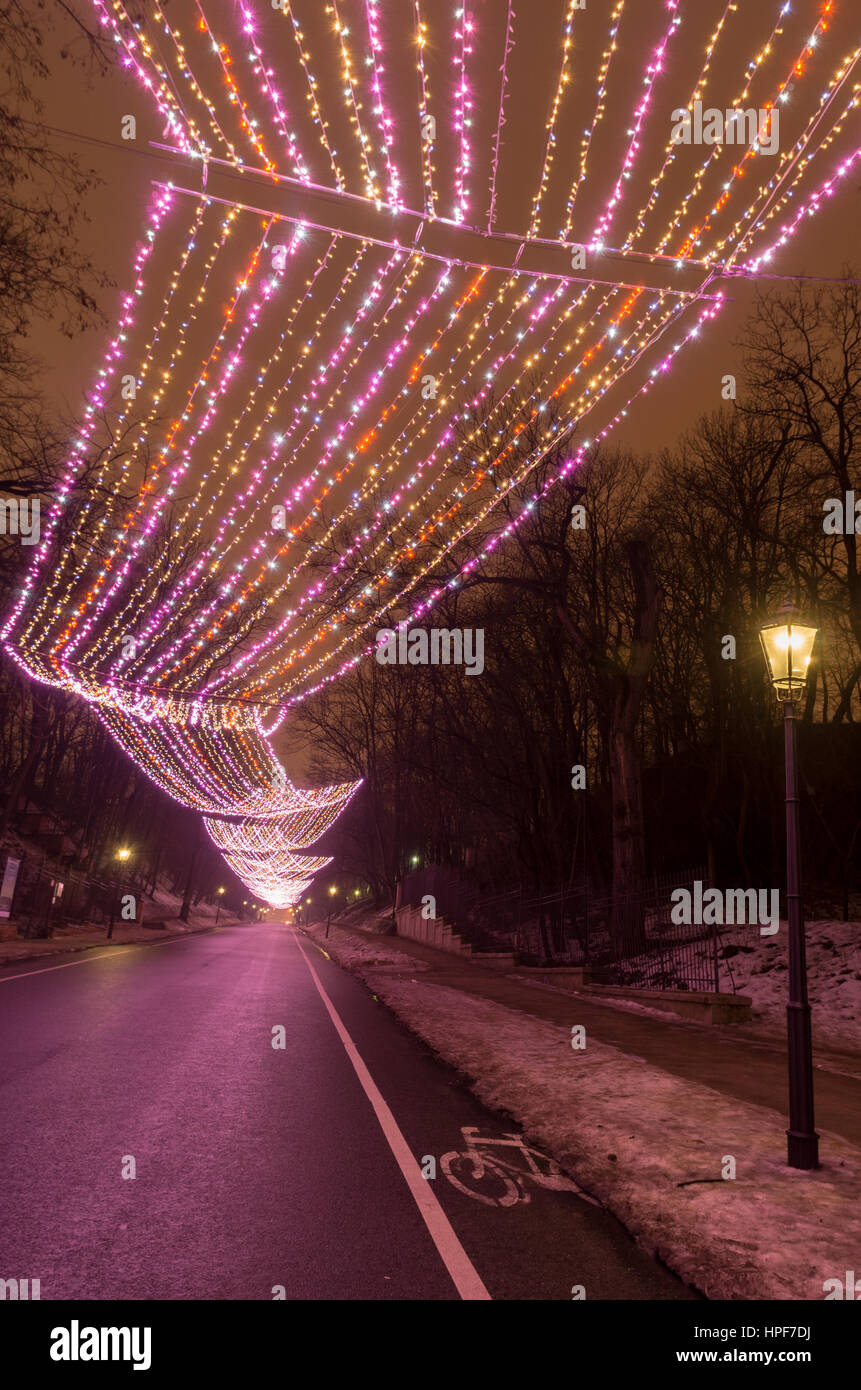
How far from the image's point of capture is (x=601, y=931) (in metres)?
22.7

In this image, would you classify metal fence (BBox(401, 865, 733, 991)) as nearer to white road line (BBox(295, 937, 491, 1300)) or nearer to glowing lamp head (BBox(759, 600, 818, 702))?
glowing lamp head (BBox(759, 600, 818, 702))

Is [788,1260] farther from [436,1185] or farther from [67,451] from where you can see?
[67,451]

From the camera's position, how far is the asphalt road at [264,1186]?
3391mm

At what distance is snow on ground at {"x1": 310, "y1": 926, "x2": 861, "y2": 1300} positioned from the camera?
376 centimetres

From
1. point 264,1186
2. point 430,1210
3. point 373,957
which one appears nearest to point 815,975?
point 430,1210

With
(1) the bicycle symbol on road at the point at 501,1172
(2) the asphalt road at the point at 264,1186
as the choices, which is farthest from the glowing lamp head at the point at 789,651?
(2) the asphalt road at the point at 264,1186

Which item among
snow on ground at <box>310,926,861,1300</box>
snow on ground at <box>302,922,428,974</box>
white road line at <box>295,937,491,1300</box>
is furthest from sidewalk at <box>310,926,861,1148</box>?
snow on ground at <box>302,922,428,974</box>

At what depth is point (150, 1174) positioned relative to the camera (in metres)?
4.54

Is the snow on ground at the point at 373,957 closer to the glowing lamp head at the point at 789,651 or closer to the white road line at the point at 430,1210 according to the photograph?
the white road line at the point at 430,1210

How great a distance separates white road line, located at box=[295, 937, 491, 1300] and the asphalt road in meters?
0.01

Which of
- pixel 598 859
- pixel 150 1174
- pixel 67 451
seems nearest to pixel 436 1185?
pixel 150 1174

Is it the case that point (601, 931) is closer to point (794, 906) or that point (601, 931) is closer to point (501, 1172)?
point (794, 906)

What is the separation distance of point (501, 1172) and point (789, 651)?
4178 millimetres
